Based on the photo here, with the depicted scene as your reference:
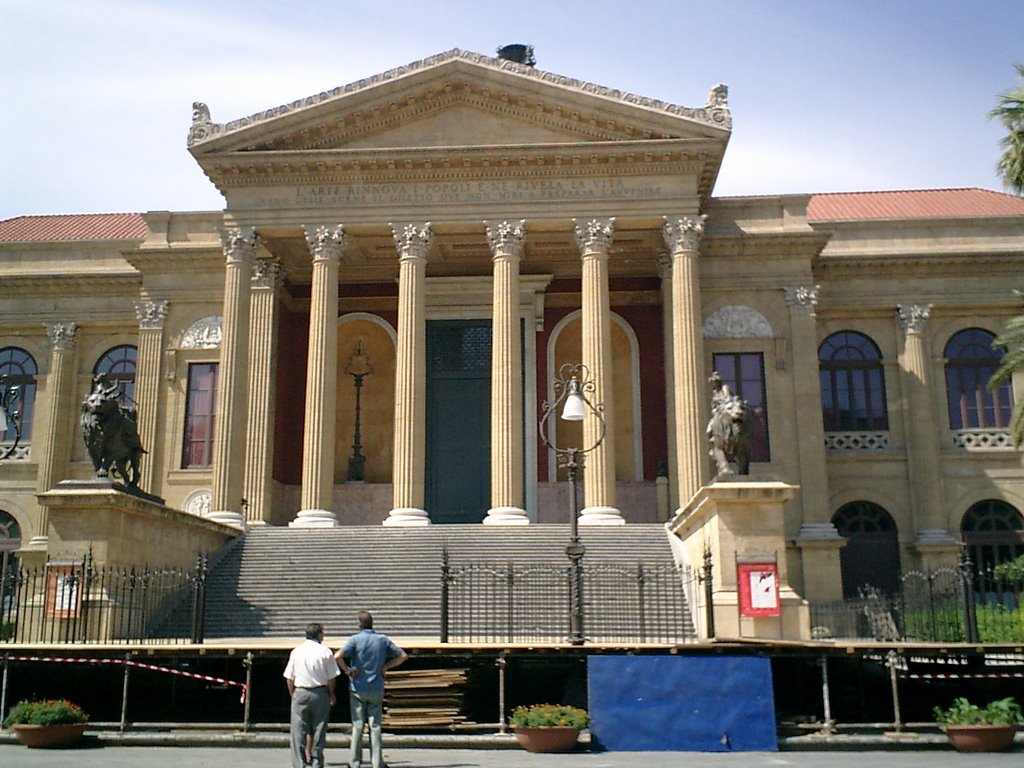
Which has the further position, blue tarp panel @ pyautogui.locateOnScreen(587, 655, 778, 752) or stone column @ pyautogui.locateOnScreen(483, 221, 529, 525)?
stone column @ pyautogui.locateOnScreen(483, 221, 529, 525)

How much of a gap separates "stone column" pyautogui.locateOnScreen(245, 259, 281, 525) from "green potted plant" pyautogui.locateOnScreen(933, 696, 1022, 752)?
1956cm

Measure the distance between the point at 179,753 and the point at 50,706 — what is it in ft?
6.03

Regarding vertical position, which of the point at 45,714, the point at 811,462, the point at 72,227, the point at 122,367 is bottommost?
the point at 45,714

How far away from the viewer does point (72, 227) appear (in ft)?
146

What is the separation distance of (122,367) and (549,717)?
27.5m

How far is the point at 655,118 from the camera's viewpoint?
3078cm

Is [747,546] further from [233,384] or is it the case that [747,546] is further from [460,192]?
[233,384]

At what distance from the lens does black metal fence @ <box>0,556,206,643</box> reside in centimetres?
1984

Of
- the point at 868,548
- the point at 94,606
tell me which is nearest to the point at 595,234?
the point at 868,548

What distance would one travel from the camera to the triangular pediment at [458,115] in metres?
30.8

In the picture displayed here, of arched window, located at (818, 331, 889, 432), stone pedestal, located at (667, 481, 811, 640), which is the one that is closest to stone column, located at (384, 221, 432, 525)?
stone pedestal, located at (667, 481, 811, 640)

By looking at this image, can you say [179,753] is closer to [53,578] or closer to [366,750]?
[366,750]

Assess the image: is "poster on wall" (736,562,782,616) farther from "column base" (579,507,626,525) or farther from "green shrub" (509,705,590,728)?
"column base" (579,507,626,525)

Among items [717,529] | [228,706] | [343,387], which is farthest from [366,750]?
[343,387]
